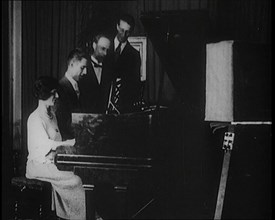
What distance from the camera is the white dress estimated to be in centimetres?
296

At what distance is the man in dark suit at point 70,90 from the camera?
298 cm

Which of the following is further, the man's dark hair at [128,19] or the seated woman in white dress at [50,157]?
the man's dark hair at [128,19]

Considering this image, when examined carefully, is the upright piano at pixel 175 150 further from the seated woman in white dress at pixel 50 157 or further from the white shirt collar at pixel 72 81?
the white shirt collar at pixel 72 81

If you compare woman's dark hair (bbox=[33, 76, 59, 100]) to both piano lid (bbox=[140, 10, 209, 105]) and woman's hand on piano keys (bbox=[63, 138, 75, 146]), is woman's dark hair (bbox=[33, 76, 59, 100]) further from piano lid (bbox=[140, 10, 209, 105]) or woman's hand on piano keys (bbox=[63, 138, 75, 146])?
piano lid (bbox=[140, 10, 209, 105])

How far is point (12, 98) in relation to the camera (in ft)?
10.5

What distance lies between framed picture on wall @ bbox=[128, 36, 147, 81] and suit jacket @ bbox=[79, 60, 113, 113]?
217 millimetres

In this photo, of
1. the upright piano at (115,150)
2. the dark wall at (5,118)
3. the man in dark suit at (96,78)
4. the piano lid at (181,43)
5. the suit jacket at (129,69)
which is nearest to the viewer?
the upright piano at (115,150)

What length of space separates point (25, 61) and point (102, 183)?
3.59ft

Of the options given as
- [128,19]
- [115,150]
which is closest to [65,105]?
[115,150]

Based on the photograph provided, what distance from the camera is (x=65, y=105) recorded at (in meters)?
3.02

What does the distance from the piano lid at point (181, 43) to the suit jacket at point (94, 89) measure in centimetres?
39

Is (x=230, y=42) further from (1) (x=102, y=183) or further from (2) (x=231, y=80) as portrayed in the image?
(1) (x=102, y=183)

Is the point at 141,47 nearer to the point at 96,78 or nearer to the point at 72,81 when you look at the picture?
the point at 96,78

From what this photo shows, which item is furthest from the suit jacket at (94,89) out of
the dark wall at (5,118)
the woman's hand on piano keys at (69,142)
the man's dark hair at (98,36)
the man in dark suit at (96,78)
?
the dark wall at (5,118)
